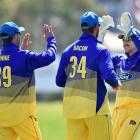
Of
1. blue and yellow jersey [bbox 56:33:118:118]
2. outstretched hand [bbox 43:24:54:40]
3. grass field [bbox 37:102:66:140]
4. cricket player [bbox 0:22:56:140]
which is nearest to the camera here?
blue and yellow jersey [bbox 56:33:118:118]

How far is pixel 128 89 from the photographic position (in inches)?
495

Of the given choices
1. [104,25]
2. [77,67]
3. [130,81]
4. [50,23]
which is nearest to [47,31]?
[77,67]

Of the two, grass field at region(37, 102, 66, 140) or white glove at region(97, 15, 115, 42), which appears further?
grass field at region(37, 102, 66, 140)

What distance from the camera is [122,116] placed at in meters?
12.6

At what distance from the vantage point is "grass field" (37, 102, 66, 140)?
59.8 feet

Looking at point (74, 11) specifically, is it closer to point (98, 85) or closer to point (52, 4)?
A: point (52, 4)

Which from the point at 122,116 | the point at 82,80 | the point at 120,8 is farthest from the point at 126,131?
the point at 120,8

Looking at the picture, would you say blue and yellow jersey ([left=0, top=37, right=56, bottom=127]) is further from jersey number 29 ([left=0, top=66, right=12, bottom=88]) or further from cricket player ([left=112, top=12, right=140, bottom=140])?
cricket player ([left=112, top=12, right=140, bottom=140])

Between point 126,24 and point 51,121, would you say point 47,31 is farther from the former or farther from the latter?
point 51,121

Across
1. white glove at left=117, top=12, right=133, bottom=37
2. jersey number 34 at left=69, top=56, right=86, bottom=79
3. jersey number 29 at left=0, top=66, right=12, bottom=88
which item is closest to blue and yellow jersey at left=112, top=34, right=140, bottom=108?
white glove at left=117, top=12, right=133, bottom=37

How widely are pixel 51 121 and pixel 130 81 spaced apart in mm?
9133

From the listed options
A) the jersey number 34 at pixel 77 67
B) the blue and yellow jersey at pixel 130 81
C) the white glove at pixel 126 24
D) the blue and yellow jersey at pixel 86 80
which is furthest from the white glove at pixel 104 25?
the jersey number 34 at pixel 77 67

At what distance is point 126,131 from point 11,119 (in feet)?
5.22

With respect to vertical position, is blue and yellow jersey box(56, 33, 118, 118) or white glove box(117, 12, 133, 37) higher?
white glove box(117, 12, 133, 37)
